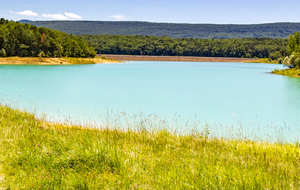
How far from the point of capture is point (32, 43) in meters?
84.1

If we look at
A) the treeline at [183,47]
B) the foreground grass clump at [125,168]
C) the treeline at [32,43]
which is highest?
the foreground grass clump at [125,168]

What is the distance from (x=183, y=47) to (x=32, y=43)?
328 ft

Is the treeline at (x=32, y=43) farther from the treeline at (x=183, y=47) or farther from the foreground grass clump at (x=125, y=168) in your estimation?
the foreground grass clump at (x=125, y=168)

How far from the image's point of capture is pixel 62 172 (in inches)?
207

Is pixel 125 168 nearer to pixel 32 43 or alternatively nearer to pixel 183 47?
pixel 32 43

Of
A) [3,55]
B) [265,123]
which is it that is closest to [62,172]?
[265,123]

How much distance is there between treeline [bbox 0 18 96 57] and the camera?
81200 millimetres

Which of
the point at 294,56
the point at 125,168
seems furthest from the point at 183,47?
the point at 125,168

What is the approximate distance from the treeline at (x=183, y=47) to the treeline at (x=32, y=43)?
5667cm

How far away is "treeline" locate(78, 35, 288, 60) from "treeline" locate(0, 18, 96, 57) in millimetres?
56672

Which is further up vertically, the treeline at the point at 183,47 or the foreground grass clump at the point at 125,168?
the foreground grass clump at the point at 125,168

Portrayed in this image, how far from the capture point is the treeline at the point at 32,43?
3197 inches

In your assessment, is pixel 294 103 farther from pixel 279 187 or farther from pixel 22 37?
pixel 22 37

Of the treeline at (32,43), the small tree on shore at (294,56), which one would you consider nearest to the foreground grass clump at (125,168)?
the small tree on shore at (294,56)
